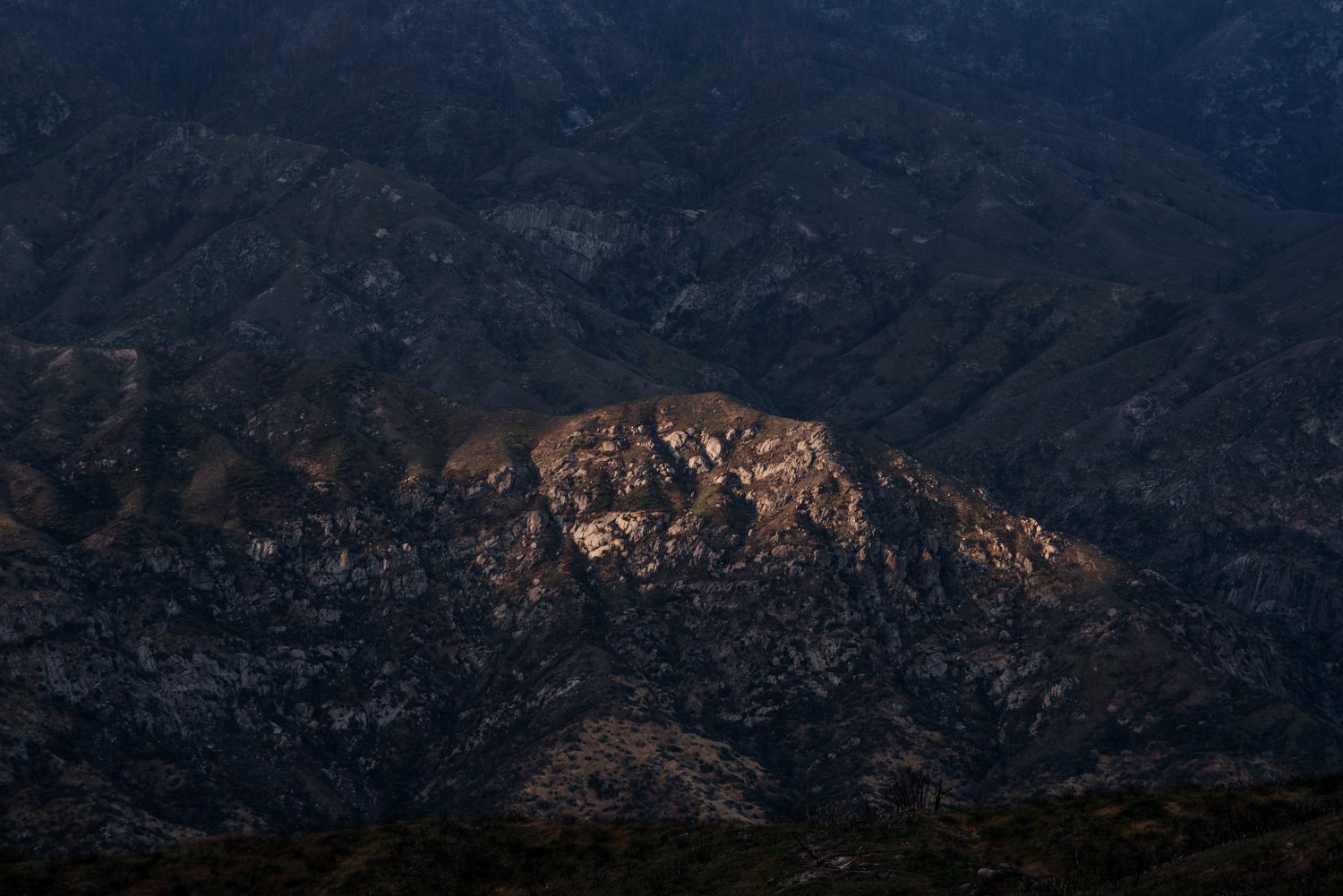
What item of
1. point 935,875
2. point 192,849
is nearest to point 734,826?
point 935,875

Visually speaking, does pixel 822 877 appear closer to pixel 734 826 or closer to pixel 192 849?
pixel 734 826

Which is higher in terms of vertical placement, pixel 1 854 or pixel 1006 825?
pixel 1 854

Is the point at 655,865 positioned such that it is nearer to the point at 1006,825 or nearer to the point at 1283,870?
the point at 1006,825

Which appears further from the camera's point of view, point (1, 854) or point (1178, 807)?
point (1, 854)

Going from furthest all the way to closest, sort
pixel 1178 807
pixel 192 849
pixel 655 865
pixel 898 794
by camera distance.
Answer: pixel 898 794 → pixel 192 849 → pixel 655 865 → pixel 1178 807

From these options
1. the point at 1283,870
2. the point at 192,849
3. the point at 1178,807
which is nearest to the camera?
the point at 1283,870

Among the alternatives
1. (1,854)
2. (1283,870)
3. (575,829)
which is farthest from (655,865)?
(1,854)
